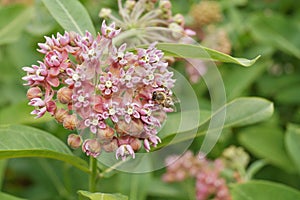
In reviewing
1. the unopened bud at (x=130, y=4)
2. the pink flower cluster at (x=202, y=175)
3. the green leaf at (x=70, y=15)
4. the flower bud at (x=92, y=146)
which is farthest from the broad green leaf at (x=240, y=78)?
the flower bud at (x=92, y=146)

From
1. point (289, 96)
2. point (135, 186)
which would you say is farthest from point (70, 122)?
point (289, 96)

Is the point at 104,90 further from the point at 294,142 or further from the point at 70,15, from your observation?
the point at 294,142

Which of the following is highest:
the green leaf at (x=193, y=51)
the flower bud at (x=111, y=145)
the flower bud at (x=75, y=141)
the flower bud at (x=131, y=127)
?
the green leaf at (x=193, y=51)

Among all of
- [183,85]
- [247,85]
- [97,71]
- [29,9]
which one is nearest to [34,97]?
[97,71]

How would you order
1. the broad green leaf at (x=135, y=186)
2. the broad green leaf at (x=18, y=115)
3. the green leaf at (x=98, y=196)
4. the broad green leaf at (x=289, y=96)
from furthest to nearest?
the broad green leaf at (x=289, y=96) < the broad green leaf at (x=135, y=186) < the broad green leaf at (x=18, y=115) < the green leaf at (x=98, y=196)

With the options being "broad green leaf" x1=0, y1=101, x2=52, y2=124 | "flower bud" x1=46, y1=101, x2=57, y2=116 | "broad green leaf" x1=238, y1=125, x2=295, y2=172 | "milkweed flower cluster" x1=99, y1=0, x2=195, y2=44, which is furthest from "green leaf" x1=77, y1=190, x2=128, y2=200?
"broad green leaf" x1=238, y1=125, x2=295, y2=172

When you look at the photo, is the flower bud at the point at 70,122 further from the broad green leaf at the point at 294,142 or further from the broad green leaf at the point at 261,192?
the broad green leaf at the point at 294,142

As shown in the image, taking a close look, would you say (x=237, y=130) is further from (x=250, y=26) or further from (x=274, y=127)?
(x=250, y=26)
